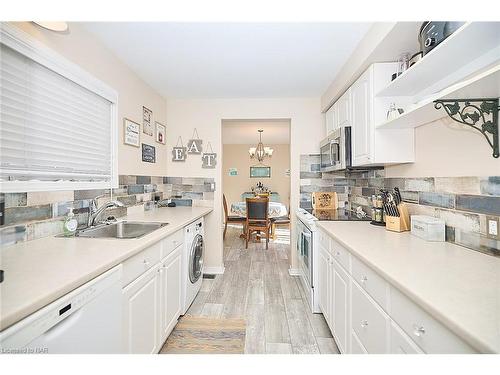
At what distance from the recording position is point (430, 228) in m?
1.43

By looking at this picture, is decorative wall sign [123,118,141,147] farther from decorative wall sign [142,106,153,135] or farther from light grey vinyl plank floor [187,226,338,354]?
light grey vinyl plank floor [187,226,338,354]

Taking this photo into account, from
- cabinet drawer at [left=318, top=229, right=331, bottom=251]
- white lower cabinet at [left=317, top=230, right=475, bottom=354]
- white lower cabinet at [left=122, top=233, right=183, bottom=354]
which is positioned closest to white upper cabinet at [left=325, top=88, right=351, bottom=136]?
cabinet drawer at [left=318, top=229, right=331, bottom=251]

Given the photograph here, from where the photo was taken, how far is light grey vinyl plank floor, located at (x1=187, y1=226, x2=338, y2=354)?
179 cm

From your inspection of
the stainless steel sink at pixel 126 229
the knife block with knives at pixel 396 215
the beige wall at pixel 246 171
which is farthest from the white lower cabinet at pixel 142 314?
the beige wall at pixel 246 171

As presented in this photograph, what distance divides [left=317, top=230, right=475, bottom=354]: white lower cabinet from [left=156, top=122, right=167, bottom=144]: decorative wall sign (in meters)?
2.44

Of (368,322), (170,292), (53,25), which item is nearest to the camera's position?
(368,322)

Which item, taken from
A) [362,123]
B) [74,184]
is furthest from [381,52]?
[74,184]

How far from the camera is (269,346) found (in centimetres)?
176

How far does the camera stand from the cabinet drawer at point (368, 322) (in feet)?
3.40

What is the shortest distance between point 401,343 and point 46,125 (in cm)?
225

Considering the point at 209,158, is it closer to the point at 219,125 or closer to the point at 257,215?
the point at 219,125

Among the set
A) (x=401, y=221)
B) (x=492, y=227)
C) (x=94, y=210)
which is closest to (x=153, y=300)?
(x=94, y=210)

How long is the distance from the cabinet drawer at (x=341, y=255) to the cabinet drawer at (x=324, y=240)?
11 cm

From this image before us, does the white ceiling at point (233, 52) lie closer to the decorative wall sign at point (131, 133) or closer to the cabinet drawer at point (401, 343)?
the decorative wall sign at point (131, 133)
